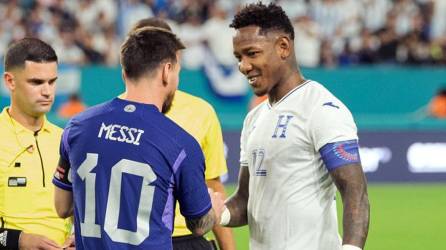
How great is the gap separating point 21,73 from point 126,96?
58.4 inches

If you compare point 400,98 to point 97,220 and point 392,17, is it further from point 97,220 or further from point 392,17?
point 97,220

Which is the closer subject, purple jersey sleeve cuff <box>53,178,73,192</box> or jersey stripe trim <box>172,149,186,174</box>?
jersey stripe trim <box>172,149,186,174</box>

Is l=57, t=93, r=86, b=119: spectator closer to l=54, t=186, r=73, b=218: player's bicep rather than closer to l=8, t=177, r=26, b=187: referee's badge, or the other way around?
l=8, t=177, r=26, b=187: referee's badge

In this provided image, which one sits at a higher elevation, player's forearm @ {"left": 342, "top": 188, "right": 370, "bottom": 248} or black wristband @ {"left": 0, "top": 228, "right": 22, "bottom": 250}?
player's forearm @ {"left": 342, "top": 188, "right": 370, "bottom": 248}

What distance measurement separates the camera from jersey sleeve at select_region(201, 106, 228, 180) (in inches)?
263

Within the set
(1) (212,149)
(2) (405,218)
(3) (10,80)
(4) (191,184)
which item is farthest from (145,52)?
(2) (405,218)

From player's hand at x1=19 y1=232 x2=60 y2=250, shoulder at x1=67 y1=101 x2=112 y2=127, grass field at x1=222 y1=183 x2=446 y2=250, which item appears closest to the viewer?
shoulder at x1=67 y1=101 x2=112 y2=127

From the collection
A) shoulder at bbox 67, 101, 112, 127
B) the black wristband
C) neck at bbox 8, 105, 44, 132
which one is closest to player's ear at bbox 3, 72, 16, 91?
neck at bbox 8, 105, 44, 132

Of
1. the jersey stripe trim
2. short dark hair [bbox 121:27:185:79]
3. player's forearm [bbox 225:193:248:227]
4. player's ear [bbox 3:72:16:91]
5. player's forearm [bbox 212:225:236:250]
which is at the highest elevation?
short dark hair [bbox 121:27:185:79]

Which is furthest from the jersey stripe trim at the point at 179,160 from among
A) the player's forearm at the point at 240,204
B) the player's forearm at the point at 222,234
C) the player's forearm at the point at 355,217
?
the player's forearm at the point at 222,234

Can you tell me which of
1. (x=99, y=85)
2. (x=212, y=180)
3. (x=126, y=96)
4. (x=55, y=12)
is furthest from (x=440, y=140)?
(x=126, y=96)

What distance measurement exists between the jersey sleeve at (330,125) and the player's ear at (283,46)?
35 centimetres

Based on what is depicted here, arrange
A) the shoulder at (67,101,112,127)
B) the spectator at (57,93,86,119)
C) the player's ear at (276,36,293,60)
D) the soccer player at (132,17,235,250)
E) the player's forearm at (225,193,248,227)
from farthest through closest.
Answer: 1. the spectator at (57,93,86,119)
2. the soccer player at (132,17,235,250)
3. the player's forearm at (225,193,248,227)
4. the player's ear at (276,36,293,60)
5. the shoulder at (67,101,112,127)

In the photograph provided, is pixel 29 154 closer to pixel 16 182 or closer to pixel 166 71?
pixel 16 182
